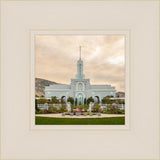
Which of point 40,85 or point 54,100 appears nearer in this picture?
point 40,85

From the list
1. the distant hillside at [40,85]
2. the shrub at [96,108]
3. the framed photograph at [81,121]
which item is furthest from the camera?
the shrub at [96,108]

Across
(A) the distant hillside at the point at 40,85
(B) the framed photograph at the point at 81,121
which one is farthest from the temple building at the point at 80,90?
(B) the framed photograph at the point at 81,121

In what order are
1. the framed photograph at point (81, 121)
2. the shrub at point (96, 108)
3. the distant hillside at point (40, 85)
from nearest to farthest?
the framed photograph at point (81, 121), the distant hillside at point (40, 85), the shrub at point (96, 108)

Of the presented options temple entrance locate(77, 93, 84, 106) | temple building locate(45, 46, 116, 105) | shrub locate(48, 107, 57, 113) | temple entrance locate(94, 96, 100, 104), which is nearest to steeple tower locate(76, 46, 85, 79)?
temple building locate(45, 46, 116, 105)

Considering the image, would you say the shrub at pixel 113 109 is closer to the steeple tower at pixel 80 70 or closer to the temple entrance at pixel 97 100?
the temple entrance at pixel 97 100

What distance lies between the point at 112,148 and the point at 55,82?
1430 mm

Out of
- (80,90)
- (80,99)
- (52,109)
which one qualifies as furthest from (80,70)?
(52,109)

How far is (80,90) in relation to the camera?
117 inches

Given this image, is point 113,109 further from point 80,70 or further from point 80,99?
point 80,70

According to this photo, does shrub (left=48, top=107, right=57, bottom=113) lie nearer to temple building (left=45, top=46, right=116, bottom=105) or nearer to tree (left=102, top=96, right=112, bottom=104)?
temple building (left=45, top=46, right=116, bottom=105)

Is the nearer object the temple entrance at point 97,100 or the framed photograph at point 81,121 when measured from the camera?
the framed photograph at point 81,121

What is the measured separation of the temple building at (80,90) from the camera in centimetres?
297

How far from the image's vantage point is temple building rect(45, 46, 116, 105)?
2971mm

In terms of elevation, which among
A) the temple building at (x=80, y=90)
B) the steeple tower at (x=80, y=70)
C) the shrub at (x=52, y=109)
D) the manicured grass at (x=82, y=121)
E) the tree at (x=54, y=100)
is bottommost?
the manicured grass at (x=82, y=121)
